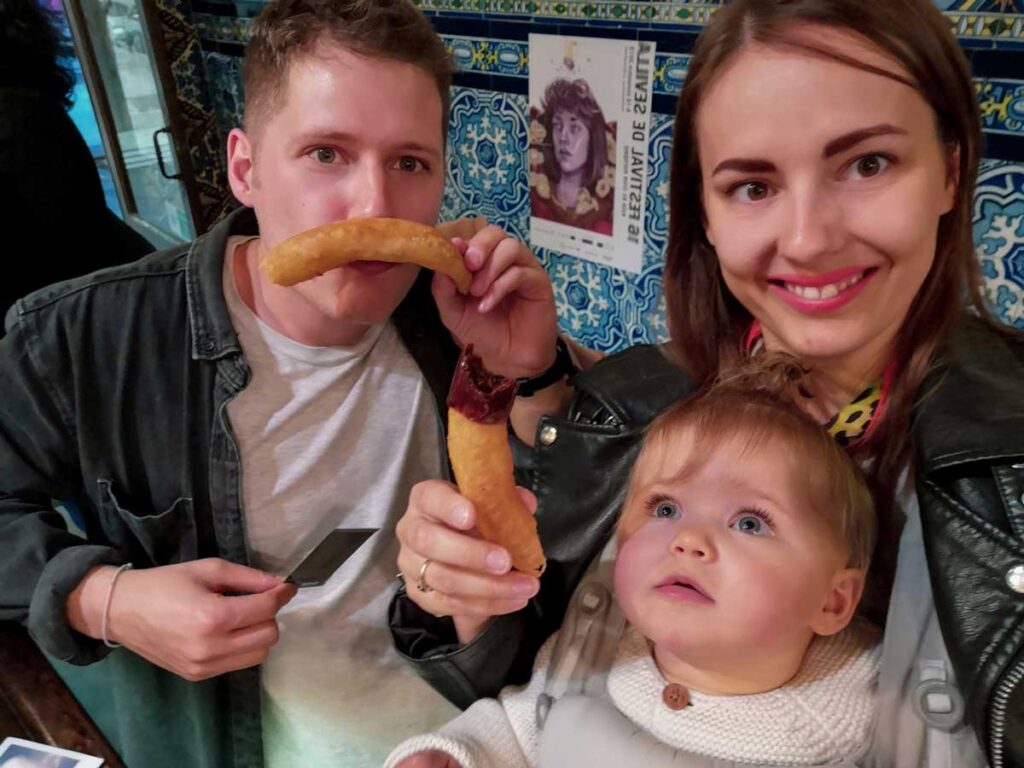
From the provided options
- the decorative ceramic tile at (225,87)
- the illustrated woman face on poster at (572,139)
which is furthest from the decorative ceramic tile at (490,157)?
the decorative ceramic tile at (225,87)

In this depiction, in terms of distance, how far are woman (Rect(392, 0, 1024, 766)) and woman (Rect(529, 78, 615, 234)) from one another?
0.76 metres

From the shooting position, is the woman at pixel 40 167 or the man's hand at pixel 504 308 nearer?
the man's hand at pixel 504 308

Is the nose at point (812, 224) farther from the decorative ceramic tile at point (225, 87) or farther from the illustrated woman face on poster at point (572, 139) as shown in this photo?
the decorative ceramic tile at point (225, 87)

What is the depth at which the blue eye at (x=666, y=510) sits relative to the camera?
0.96m

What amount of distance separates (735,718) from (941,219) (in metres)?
0.69

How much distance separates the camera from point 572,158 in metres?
1.92

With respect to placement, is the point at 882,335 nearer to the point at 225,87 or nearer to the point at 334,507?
the point at 334,507

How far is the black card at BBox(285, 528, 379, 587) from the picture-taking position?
104 centimetres

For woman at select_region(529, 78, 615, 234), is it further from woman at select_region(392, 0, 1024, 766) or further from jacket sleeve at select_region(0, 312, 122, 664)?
jacket sleeve at select_region(0, 312, 122, 664)

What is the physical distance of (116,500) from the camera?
118 cm

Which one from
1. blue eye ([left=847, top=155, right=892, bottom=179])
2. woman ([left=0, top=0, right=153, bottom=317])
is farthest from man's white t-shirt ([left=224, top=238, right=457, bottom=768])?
woman ([left=0, top=0, right=153, bottom=317])

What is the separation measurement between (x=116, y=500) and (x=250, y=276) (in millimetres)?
412

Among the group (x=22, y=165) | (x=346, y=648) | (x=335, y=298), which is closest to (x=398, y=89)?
(x=335, y=298)

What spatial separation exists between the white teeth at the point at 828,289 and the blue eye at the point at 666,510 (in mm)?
309
